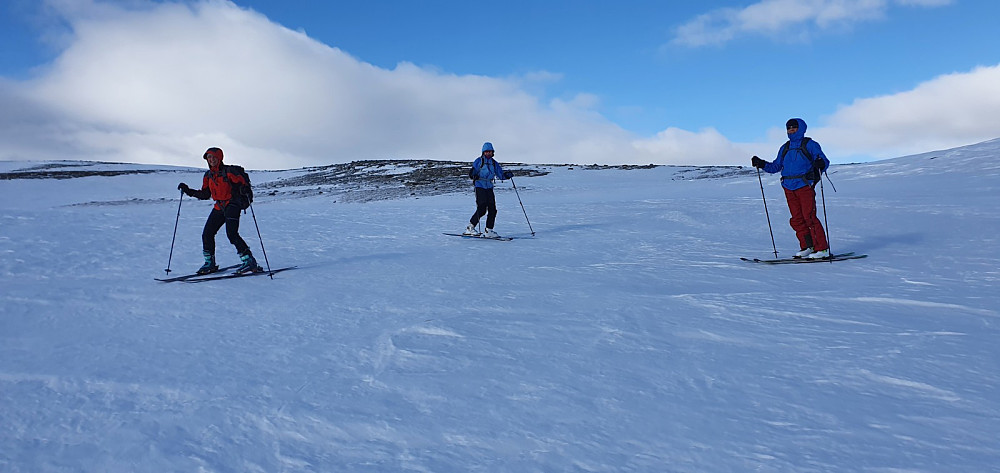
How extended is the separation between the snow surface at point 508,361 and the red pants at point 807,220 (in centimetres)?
52

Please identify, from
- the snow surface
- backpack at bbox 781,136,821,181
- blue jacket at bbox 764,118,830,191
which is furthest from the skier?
backpack at bbox 781,136,821,181

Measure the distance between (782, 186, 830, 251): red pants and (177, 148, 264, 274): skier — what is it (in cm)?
735

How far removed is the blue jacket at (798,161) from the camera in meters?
7.70

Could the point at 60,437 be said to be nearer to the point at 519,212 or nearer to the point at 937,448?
the point at 937,448

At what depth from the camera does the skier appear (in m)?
7.38

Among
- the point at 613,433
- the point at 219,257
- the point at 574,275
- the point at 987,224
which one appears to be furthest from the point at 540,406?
the point at 987,224

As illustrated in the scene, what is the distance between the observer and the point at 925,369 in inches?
135

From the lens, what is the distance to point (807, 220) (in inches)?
311

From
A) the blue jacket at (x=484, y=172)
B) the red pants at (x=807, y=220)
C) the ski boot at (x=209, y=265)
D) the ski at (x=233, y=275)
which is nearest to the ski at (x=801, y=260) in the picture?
the red pants at (x=807, y=220)

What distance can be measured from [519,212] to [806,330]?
1156cm

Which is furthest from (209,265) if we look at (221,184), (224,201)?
(221,184)

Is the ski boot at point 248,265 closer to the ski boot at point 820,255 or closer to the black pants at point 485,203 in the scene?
the black pants at point 485,203

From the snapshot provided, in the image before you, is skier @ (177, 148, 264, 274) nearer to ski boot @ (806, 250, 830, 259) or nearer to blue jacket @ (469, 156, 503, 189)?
blue jacket @ (469, 156, 503, 189)

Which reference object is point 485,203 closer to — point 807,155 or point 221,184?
point 221,184
